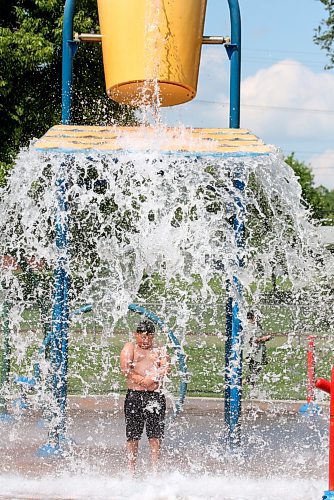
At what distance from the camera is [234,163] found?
562 cm

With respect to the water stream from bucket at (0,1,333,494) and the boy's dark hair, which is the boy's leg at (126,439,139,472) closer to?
the water stream from bucket at (0,1,333,494)

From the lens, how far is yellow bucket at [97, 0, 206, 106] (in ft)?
19.6

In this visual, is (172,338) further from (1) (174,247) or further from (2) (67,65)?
(2) (67,65)

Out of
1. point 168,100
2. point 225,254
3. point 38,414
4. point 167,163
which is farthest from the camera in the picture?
point 38,414

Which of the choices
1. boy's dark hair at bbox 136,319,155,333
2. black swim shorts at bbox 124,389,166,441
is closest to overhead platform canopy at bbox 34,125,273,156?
boy's dark hair at bbox 136,319,155,333

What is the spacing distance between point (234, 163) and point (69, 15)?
1.96 m

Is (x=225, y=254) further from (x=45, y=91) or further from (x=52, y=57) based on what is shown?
(x=45, y=91)

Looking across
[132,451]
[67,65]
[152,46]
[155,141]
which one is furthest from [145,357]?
[67,65]

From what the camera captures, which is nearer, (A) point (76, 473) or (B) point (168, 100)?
(A) point (76, 473)

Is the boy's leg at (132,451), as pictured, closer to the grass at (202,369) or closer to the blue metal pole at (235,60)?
the blue metal pole at (235,60)

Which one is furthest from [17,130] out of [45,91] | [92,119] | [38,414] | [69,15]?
[69,15]

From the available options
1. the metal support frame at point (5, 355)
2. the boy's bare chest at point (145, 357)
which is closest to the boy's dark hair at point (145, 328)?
the boy's bare chest at point (145, 357)

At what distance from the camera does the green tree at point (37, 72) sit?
16.9 metres

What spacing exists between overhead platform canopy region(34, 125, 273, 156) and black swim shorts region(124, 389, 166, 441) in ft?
5.47
